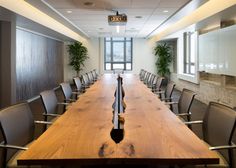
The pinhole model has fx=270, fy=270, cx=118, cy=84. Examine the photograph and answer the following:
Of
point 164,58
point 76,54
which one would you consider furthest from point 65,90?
point 164,58

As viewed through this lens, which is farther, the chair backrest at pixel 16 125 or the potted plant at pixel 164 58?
the potted plant at pixel 164 58

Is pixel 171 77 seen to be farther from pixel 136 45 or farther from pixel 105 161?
pixel 105 161

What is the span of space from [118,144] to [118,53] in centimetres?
1250

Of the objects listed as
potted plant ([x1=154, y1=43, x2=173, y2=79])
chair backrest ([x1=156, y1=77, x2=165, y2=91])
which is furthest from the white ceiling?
potted plant ([x1=154, y1=43, x2=173, y2=79])

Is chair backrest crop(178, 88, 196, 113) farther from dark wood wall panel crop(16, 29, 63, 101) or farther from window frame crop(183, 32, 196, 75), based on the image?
window frame crop(183, 32, 196, 75)

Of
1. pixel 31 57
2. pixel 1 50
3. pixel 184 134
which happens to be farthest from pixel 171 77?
pixel 184 134

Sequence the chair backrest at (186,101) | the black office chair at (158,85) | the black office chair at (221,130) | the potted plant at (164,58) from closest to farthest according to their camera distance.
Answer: the black office chair at (221,130), the chair backrest at (186,101), the black office chair at (158,85), the potted plant at (164,58)

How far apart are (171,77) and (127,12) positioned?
699cm

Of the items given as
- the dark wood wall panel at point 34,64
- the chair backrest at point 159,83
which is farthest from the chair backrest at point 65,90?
the dark wood wall panel at point 34,64

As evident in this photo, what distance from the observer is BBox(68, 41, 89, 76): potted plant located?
1267 centimetres

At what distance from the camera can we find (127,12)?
6.17m

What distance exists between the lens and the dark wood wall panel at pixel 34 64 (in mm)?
7078

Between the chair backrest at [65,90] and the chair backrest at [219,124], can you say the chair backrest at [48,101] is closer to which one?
the chair backrest at [65,90]

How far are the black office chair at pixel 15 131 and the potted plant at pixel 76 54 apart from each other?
34.0 feet
